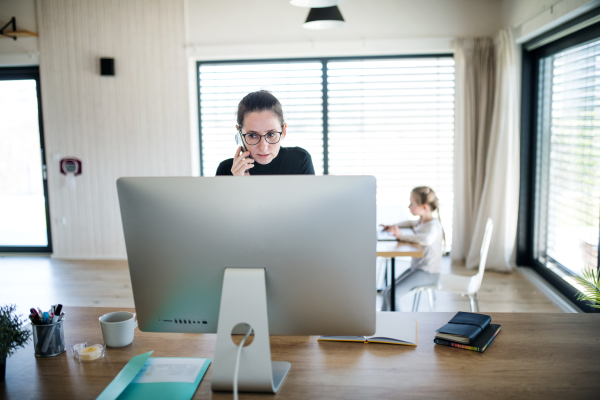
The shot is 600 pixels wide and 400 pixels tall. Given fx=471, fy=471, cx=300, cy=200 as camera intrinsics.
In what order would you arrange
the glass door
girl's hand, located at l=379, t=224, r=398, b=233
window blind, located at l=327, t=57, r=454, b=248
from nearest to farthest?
1. girl's hand, located at l=379, t=224, r=398, b=233
2. window blind, located at l=327, t=57, r=454, b=248
3. the glass door

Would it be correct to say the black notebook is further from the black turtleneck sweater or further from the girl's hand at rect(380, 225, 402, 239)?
the girl's hand at rect(380, 225, 402, 239)

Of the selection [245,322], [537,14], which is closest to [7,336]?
[245,322]

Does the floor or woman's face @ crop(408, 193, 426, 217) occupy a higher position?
woman's face @ crop(408, 193, 426, 217)

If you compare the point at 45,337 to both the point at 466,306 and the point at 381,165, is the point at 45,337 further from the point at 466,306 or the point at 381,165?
the point at 381,165

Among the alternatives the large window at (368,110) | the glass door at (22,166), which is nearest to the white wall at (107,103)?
the glass door at (22,166)

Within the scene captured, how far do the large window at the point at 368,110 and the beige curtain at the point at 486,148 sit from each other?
0.22 m

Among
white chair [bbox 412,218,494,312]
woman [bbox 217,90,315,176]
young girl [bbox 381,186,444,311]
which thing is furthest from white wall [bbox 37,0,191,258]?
woman [bbox 217,90,315,176]

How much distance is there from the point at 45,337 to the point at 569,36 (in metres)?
3.88

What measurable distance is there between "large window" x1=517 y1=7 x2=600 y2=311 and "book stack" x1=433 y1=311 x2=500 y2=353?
1999 millimetres

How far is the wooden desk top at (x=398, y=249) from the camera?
2680mm

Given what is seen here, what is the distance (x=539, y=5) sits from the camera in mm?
3707

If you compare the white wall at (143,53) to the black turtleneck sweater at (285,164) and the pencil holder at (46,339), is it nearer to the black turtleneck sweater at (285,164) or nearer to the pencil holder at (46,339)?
the black turtleneck sweater at (285,164)

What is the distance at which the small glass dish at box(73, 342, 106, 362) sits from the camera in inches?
49.1

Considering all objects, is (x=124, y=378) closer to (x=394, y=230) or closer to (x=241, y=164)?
(x=241, y=164)
